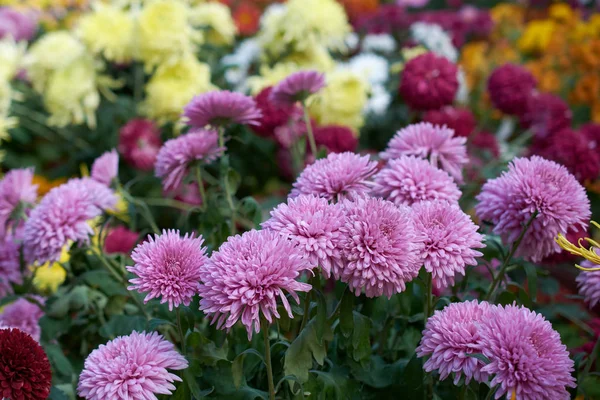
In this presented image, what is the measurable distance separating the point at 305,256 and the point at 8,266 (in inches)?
29.9

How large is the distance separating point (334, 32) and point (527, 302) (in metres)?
1.33

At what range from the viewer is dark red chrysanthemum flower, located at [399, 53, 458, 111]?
59.7 inches

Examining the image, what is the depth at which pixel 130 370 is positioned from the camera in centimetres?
74

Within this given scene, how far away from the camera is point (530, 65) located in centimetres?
287

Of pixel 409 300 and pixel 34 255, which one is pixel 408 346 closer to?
pixel 409 300

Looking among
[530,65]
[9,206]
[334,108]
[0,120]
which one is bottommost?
[9,206]

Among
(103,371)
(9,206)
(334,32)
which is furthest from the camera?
(334,32)

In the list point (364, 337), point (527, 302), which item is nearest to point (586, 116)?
point (527, 302)

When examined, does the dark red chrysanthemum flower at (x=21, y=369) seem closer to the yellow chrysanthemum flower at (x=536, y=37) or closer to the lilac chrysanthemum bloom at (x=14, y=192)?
the lilac chrysanthemum bloom at (x=14, y=192)

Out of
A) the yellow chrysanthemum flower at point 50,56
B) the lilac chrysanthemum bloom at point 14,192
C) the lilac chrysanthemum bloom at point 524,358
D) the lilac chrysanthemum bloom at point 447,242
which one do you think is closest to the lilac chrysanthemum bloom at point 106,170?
the lilac chrysanthemum bloom at point 14,192

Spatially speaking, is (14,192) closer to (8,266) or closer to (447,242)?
(8,266)

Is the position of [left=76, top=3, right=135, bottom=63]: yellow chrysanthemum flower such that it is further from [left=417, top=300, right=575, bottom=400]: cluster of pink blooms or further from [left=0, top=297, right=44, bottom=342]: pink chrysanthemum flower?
[left=417, top=300, right=575, bottom=400]: cluster of pink blooms

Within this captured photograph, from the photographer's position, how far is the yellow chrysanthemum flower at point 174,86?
6.31 ft

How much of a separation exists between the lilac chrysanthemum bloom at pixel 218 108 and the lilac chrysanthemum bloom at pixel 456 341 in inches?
19.3
